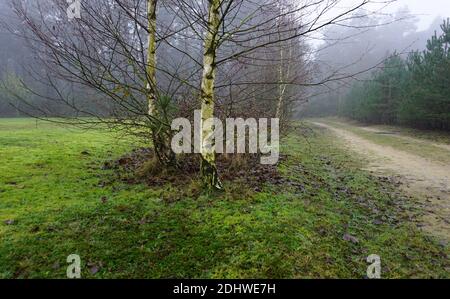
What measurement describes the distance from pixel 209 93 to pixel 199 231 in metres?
2.34

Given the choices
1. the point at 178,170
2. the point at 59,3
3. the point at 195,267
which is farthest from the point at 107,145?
the point at 195,267

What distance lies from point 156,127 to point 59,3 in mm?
2743

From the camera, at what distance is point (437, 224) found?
5.06 meters

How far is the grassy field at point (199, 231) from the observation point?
3.41 m

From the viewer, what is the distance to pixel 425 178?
27.3 ft

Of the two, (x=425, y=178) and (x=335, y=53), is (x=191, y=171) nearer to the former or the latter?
(x=425, y=178)

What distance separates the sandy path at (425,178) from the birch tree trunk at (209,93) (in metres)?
3.69

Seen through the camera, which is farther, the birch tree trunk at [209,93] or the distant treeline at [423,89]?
the distant treeline at [423,89]

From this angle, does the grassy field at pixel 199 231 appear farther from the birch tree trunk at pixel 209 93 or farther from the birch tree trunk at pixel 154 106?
the birch tree trunk at pixel 154 106

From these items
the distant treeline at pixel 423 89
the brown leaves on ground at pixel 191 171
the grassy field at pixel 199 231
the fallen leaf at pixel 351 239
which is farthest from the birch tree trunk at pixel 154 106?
the distant treeline at pixel 423 89

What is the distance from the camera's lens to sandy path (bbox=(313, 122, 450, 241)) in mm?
5242

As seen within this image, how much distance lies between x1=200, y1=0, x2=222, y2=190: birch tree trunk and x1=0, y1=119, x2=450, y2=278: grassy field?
37 centimetres
